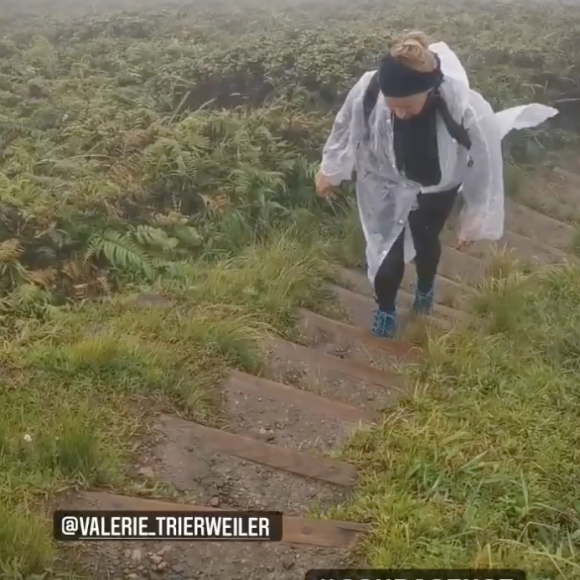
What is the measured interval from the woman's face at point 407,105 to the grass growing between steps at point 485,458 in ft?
3.14

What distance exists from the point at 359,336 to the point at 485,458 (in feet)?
3.74

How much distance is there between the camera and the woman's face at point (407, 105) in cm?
335

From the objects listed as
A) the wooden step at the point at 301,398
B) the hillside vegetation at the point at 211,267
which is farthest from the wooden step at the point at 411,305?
the wooden step at the point at 301,398

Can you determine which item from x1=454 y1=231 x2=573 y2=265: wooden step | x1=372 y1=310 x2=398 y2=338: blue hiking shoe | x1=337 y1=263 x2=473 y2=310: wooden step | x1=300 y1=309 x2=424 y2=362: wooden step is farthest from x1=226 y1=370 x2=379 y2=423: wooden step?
x1=454 y1=231 x2=573 y2=265: wooden step

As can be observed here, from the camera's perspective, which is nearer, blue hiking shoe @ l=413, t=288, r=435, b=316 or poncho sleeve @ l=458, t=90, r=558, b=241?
poncho sleeve @ l=458, t=90, r=558, b=241

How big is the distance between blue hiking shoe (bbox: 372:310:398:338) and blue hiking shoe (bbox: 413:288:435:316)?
21 cm

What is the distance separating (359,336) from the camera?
12.8 feet

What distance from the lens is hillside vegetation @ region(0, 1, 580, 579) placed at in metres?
2.69

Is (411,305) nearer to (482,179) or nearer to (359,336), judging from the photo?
(359,336)

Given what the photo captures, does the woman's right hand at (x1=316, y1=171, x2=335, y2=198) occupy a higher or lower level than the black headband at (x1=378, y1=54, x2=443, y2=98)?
lower

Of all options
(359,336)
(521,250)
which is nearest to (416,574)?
(359,336)

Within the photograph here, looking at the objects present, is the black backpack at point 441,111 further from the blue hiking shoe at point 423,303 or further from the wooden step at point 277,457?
the wooden step at point 277,457

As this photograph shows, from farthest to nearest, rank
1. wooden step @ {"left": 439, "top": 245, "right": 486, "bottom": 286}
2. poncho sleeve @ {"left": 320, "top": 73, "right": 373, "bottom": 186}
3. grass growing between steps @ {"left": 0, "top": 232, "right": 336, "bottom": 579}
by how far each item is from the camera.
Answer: wooden step @ {"left": 439, "top": 245, "right": 486, "bottom": 286} → poncho sleeve @ {"left": 320, "top": 73, "right": 373, "bottom": 186} → grass growing between steps @ {"left": 0, "top": 232, "right": 336, "bottom": 579}

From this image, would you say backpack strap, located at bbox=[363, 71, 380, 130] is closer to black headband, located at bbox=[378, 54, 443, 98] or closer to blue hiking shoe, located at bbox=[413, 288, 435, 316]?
black headband, located at bbox=[378, 54, 443, 98]
